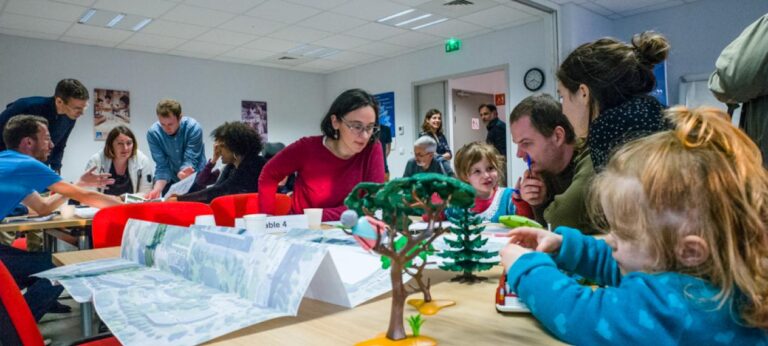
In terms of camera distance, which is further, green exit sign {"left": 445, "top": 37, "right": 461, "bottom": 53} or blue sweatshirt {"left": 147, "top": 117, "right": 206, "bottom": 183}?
green exit sign {"left": 445, "top": 37, "right": 461, "bottom": 53}

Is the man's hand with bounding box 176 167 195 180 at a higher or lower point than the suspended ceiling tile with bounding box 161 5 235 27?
lower

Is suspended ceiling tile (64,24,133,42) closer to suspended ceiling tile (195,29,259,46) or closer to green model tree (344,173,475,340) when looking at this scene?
suspended ceiling tile (195,29,259,46)

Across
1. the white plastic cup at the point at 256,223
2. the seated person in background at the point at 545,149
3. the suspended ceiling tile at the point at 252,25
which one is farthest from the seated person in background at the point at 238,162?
the suspended ceiling tile at the point at 252,25

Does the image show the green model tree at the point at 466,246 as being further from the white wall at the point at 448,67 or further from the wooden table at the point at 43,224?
the white wall at the point at 448,67

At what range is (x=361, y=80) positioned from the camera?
27.2ft

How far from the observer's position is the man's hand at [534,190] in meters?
1.71

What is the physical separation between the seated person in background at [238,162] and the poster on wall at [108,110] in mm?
4239

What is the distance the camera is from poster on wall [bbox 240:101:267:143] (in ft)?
26.4

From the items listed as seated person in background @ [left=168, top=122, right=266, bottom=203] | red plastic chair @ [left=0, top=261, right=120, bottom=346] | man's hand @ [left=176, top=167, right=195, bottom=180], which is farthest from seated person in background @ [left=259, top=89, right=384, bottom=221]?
man's hand @ [left=176, top=167, right=195, bottom=180]

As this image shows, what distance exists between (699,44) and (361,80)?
15.9 feet

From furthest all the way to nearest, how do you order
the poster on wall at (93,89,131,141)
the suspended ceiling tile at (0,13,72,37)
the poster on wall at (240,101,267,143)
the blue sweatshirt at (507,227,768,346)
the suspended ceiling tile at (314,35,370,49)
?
the poster on wall at (240,101,267,143)
the poster on wall at (93,89,131,141)
the suspended ceiling tile at (314,35,370,49)
the suspended ceiling tile at (0,13,72,37)
the blue sweatshirt at (507,227,768,346)

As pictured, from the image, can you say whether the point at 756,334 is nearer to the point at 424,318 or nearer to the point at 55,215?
the point at 424,318

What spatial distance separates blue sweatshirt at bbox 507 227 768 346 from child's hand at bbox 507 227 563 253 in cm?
18

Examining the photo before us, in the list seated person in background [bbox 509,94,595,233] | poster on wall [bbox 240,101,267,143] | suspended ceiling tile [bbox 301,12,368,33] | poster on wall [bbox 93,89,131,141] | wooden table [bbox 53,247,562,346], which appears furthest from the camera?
poster on wall [bbox 240,101,267,143]
